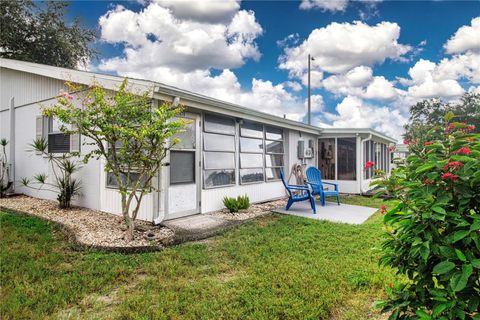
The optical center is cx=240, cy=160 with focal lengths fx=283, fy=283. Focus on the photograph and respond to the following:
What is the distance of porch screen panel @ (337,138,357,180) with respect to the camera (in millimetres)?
11039

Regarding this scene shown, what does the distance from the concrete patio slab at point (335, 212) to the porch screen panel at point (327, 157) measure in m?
3.38

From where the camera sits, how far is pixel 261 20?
381 inches

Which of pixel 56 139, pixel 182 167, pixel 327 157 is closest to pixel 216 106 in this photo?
pixel 182 167

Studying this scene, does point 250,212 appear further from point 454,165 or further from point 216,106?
point 454,165

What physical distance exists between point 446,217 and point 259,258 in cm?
264

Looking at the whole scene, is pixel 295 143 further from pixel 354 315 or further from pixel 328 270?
pixel 354 315

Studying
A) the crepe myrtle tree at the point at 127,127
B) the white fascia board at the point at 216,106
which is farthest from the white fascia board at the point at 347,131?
the crepe myrtle tree at the point at 127,127

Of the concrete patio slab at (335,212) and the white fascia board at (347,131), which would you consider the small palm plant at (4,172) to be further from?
the white fascia board at (347,131)

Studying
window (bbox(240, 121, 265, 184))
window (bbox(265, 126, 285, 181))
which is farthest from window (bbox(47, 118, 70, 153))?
window (bbox(265, 126, 285, 181))

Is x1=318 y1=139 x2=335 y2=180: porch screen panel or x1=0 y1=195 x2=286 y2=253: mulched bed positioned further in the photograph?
x1=318 y1=139 x2=335 y2=180: porch screen panel

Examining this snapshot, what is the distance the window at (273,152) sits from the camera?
8.42 meters

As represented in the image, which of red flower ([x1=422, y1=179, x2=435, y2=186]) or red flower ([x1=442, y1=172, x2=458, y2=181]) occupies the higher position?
red flower ([x1=442, y1=172, x2=458, y2=181])

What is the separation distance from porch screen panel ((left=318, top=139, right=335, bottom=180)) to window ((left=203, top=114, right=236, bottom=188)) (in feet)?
18.0

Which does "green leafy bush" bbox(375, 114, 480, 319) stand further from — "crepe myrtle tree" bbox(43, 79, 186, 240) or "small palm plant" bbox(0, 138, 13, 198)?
"small palm plant" bbox(0, 138, 13, 198)
